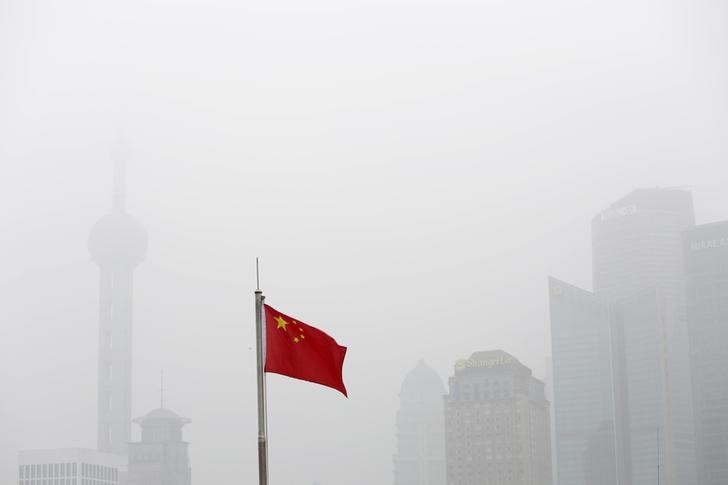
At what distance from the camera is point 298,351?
34281 millimetres

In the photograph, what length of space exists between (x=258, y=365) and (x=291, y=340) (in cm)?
181

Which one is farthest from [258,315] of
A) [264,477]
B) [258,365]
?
[264,477]

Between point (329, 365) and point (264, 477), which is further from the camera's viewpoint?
point (329, 365)

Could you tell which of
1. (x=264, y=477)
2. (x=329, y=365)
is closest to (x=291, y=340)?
(x=329, y=365)

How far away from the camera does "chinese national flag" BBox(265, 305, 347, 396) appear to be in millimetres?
33812

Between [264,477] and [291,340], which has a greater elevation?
[291,340]

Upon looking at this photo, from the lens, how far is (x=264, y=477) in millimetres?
31844

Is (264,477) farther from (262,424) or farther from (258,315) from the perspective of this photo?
(258,315)

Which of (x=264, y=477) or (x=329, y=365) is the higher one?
(x=329, y=365)

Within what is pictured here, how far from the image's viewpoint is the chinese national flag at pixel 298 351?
33812 millimetres

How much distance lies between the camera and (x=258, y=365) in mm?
32562

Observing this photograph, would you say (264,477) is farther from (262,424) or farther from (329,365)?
(329,365)

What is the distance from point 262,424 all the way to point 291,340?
8.70 feet

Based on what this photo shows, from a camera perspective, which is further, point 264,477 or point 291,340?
point 291,340
